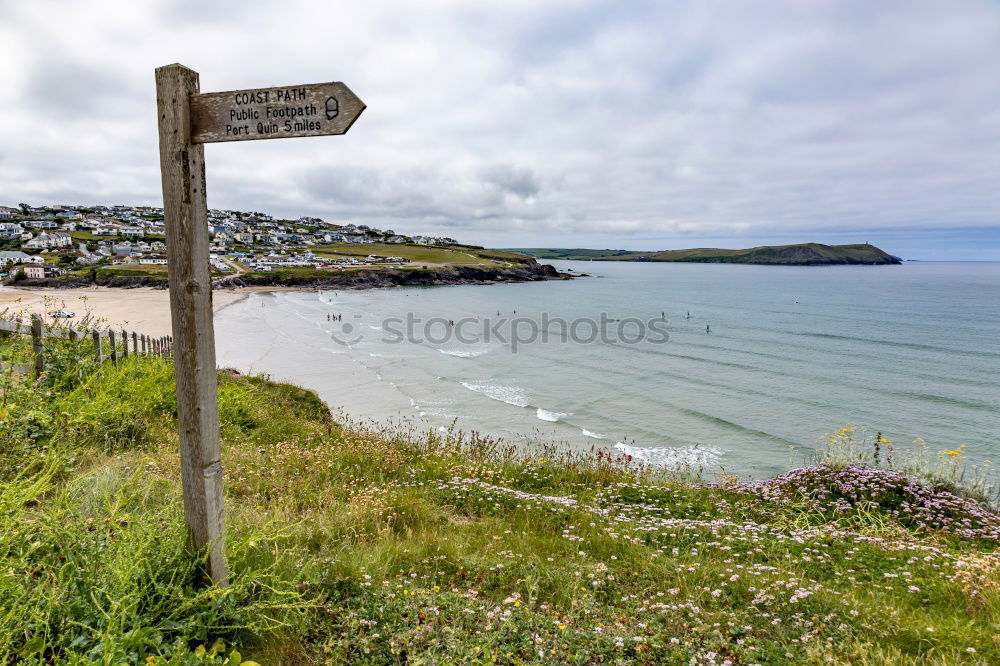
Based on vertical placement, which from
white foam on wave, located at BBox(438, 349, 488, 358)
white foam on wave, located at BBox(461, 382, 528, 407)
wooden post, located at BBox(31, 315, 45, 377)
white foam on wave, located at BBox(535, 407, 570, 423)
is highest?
wooden post, located at BBox(31, 315, 45, 377)

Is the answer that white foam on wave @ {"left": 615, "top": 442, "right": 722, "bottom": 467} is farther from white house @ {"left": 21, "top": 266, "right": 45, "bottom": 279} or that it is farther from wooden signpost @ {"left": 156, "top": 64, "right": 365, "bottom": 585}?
white house @ {"left": 21, "top": 266, "right": 45, "bottom": 279}

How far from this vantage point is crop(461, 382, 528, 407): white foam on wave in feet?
75.0

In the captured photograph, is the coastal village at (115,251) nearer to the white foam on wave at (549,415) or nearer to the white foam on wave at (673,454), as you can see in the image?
the white foam on wave at (549,415)

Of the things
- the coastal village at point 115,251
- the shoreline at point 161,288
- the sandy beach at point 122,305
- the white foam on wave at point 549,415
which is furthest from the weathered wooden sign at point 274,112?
the coastal village at point 115,251

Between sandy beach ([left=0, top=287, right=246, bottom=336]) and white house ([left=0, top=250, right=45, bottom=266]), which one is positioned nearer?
sandy beach ([left=0, top=287, right=246, bottom=336])

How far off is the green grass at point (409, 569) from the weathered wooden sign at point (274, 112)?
2.73 meters

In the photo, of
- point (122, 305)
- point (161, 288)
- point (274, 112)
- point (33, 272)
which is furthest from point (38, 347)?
point (33, 272)

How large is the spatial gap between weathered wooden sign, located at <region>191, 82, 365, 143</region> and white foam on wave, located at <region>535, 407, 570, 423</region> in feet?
57.9

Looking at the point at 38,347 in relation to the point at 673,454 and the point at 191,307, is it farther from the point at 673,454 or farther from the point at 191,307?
the point at 673,454

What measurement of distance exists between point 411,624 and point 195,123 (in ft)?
13.0

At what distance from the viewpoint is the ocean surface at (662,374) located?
18.9 meters

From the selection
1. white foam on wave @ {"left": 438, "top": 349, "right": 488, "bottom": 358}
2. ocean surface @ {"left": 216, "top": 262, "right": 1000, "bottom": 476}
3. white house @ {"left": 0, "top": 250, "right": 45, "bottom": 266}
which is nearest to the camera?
ocean surface @ {"left": 216, "top": 262, "right": 1000, "bottom": 476}

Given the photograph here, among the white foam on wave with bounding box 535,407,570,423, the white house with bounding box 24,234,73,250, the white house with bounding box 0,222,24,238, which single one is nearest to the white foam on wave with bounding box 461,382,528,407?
the white foam on wave with bounding box 535,407,570,423

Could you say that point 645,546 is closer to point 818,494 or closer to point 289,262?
point 818,494
